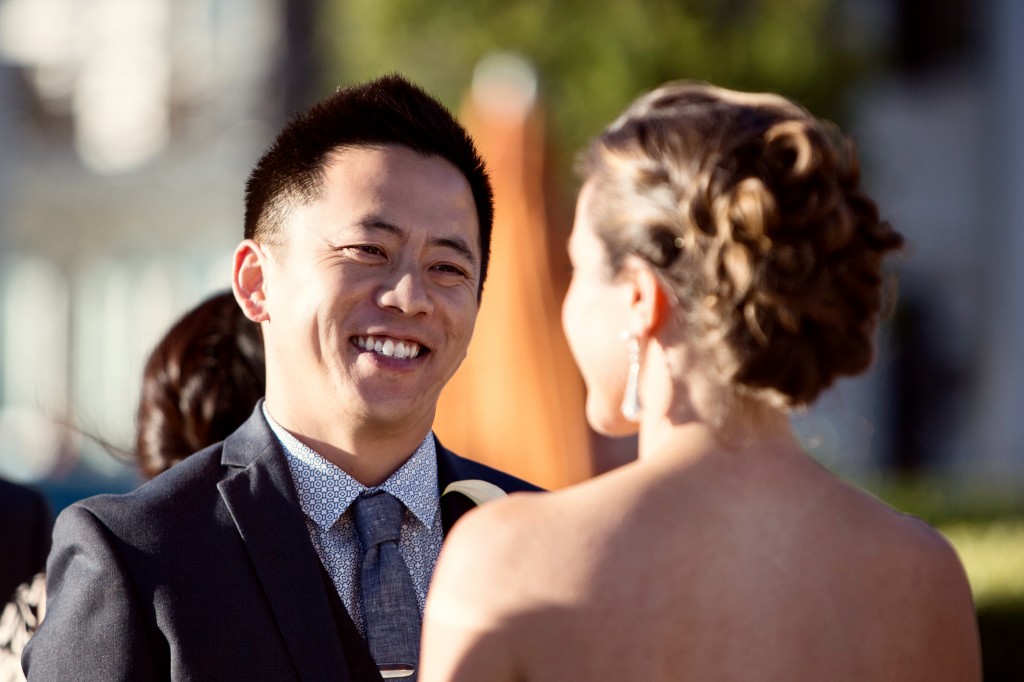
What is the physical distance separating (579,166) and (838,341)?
1.51 ft

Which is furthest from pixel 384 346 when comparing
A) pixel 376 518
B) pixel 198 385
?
pixel 198 385

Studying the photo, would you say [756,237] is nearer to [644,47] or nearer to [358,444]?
[358,444]

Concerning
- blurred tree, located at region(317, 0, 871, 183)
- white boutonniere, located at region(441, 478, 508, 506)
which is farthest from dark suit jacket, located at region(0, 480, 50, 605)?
blurred tree, located at region(317, 0, 871, 183)

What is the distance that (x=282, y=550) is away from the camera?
229cm

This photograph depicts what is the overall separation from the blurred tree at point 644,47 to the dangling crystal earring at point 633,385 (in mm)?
9419

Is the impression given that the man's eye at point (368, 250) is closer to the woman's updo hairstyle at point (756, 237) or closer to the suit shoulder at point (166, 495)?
the suit shoulder at point (166, 495)

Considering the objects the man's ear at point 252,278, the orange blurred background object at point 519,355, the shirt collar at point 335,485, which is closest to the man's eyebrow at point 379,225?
the man's ear at point 252,278

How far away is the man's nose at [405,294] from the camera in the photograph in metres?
2.40

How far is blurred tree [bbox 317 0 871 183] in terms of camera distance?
11.7 meters

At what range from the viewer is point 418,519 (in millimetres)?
2496

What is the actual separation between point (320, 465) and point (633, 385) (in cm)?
75

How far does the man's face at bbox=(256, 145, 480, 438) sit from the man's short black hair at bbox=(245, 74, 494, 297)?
1.0 inches

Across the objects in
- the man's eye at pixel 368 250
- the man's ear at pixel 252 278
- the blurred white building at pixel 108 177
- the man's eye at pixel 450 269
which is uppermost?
the man's eye at pixel 368 250

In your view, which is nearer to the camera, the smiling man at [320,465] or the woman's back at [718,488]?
the woman's back at [718,488]
